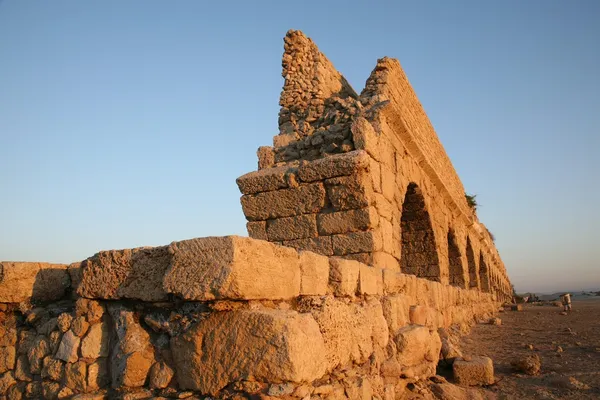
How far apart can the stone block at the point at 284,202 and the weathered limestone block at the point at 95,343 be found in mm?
3257

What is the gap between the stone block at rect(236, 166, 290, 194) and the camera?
593 centimetres

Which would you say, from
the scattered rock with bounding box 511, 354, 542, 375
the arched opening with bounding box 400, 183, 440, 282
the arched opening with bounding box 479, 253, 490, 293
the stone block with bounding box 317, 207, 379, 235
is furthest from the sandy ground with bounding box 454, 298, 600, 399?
the arched opening with bounding box 479, 253, 490, 293

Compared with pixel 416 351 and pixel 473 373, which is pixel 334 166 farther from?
pixel 473 373

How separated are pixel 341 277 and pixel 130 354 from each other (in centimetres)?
146

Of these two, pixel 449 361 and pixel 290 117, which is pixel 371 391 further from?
pixel 290 117

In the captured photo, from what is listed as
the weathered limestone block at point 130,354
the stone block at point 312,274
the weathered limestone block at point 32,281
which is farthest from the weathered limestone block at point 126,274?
the stone block at point 312,274

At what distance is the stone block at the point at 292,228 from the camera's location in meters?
5.75

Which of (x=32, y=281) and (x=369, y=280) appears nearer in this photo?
(x=32, y=281)

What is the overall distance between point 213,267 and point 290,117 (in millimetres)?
5287

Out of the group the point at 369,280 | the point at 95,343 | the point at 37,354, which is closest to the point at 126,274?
the point at 95,343

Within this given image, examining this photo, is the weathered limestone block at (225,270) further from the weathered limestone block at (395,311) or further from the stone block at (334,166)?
the stone block at (334,166)

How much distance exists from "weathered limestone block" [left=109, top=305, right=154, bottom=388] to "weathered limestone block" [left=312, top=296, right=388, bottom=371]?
101cm

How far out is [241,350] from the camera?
2426mm

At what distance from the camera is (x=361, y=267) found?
3.73 meters
